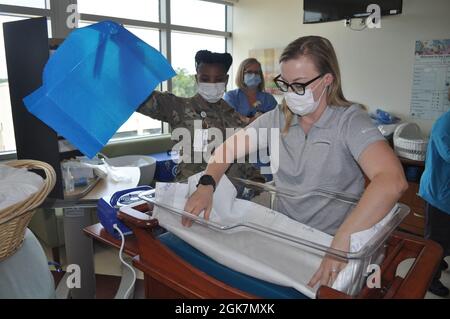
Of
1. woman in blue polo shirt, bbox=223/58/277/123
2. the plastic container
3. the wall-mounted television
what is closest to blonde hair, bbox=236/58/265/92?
woman in blue polo shirt, bbox=223/58/277/123

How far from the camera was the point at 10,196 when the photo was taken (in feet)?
2.89

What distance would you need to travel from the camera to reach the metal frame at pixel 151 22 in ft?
10.1

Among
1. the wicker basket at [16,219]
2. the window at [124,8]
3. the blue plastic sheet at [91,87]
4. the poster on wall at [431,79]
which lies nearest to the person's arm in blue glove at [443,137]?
the poster on wall at [431,79]

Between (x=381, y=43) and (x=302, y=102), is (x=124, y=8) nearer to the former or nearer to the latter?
(x=381, y=43)

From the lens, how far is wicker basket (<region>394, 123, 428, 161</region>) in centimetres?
294

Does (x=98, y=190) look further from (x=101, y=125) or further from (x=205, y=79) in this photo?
(x=101, y=125)

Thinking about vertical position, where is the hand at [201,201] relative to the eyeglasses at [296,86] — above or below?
below

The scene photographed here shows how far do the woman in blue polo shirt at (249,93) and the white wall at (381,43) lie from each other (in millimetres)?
1216

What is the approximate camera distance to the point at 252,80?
2936 millimetres

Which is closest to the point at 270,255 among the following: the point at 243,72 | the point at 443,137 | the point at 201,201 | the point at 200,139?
the point at 201,201

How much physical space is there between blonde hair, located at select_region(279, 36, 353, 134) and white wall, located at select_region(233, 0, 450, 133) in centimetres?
265

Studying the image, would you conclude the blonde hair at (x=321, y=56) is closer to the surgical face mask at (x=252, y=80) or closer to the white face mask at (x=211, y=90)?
the white face mask at (x=211, y=90)
